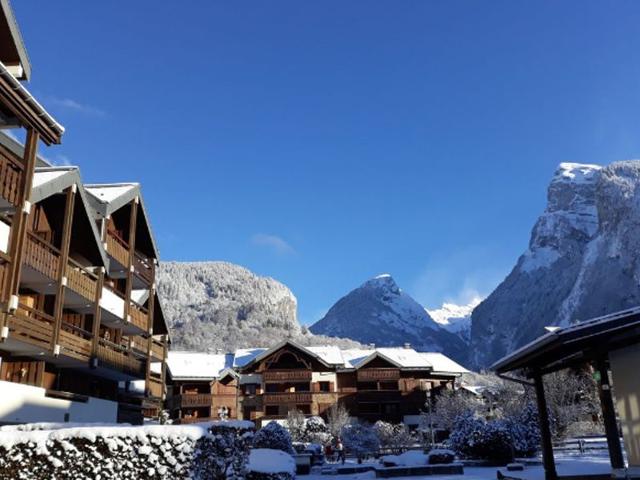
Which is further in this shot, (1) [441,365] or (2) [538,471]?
(1) [441,365]

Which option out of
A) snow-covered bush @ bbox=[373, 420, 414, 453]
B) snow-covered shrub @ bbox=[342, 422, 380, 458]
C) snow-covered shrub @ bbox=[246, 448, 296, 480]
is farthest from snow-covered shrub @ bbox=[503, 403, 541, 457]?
snow-covered shrub @ bbox=[246, 448, 296, 480]

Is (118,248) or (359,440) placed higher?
(118,248)

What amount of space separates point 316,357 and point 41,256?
40.1 m

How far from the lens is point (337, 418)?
53.7 meters

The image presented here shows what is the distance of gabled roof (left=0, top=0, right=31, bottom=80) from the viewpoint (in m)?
17.6

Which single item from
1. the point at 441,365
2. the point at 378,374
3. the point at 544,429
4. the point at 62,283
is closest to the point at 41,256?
the point at 62,283

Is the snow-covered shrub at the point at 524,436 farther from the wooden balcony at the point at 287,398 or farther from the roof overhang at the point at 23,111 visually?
the wooden balcony at the point at 287,398

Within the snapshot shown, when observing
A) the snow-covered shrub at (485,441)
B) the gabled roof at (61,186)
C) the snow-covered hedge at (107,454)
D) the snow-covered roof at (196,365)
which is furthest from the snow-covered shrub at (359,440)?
the snow-covered hedge at (107,454)

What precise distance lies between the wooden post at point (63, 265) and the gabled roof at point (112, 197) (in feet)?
13.7

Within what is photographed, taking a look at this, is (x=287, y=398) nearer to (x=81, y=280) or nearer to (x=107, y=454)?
(x=81, y=280)

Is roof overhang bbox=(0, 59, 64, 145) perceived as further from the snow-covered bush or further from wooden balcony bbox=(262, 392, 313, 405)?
wooden balcony bbox=(262, 392, 313, 405)

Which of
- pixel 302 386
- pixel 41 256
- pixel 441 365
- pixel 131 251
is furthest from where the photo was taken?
A: pixel 441 365

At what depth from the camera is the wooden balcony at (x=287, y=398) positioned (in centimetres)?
5597

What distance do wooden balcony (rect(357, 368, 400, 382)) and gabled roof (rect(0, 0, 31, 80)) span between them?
45.6 metres
